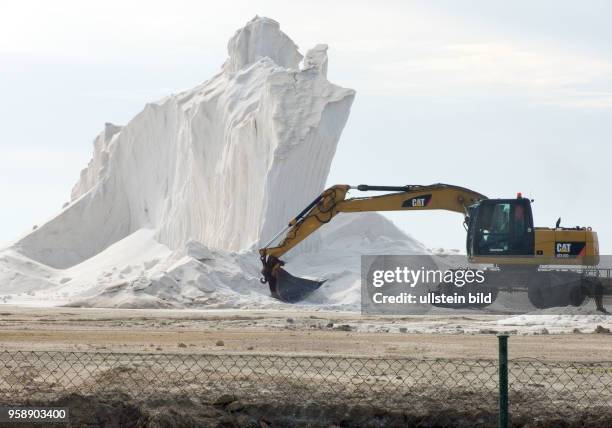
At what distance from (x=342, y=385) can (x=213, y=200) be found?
39727 millimetres

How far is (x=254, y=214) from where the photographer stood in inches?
1877

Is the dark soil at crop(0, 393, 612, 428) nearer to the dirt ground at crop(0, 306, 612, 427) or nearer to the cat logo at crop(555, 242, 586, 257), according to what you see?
the dirt ground at crop(0, 306, 612, 427)

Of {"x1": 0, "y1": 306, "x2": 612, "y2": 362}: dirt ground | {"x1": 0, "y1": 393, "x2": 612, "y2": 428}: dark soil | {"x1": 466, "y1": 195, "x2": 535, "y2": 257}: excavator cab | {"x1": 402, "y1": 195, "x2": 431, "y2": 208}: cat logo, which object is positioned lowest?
{"x1": 0, "y1": 306, "x2": 612, "y2": 362}: dirt ground

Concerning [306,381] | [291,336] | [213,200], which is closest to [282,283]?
[291,336]

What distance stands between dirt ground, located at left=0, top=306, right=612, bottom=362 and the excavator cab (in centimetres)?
211

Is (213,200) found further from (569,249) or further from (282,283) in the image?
(569,249)

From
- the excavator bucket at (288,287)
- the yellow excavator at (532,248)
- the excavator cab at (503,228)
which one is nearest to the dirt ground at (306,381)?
the yellow excavator at (532,248)

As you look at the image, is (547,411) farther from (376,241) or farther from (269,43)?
(269,43)

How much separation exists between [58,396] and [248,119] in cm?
3910

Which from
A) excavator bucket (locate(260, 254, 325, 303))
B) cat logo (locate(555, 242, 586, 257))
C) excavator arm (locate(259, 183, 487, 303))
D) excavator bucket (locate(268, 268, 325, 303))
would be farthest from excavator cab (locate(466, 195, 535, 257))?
excavator bucket (locate(268, 268, 325, 303))

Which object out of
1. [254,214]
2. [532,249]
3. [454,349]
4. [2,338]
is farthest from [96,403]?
[254,214]

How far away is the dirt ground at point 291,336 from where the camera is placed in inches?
669

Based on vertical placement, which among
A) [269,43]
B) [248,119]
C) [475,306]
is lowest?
[475,306]

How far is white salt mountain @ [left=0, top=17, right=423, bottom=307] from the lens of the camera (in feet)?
132
